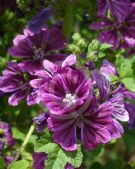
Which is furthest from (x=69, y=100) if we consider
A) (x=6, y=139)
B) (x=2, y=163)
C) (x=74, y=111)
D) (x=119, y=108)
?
(x=6, y=139)

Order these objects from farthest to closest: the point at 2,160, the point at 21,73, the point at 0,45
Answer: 1. the point at 0,45
2. the point at 21,73
3. the point at 2,160

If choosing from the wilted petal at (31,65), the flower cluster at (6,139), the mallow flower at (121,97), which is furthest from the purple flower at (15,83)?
the mallow flower at (121,97)

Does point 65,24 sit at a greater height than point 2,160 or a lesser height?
greater

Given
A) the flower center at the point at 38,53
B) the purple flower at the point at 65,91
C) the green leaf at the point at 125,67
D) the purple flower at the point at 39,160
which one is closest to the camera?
the purple flower at the point at 65,91

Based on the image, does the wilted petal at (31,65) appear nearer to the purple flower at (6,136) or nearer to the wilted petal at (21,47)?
the wilted petal at (21,47)

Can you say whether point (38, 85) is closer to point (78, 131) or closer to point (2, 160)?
point (78, 131)

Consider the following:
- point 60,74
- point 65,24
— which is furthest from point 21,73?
point 60,74

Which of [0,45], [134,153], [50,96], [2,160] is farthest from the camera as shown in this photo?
[134,153]

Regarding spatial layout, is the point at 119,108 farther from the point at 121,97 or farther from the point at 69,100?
the point at 69,100
